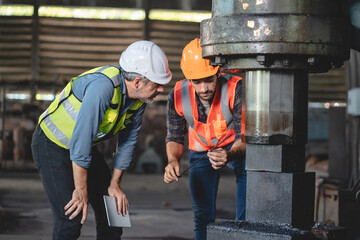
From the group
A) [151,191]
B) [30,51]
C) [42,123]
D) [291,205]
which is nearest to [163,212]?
[151,191]

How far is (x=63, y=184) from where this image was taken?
10.9 feet

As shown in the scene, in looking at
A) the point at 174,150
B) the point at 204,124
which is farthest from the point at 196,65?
the point at 174,150

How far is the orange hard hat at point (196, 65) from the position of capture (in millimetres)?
3695

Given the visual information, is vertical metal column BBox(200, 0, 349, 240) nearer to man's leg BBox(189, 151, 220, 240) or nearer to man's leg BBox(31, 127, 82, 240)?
man's leg BBox(31, 127, 82, 240)

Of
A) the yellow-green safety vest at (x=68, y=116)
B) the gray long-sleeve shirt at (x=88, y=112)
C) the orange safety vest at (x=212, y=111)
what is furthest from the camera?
the orange safety vest at (x=212, y=111)

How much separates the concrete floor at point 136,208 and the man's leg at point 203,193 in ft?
4.64

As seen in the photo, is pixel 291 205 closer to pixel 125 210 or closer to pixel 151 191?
pixel 125 210

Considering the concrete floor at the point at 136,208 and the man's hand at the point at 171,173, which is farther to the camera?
the concrete floor at the point at 136,208

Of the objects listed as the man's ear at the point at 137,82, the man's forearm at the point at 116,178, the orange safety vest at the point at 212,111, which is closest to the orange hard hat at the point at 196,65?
the orange safety vest at the point at 212,111

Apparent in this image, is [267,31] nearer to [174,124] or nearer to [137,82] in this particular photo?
[137,82]

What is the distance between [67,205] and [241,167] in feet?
4.28

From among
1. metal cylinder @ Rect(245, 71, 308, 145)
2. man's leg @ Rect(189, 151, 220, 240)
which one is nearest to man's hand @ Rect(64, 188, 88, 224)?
man's leg @ Rect(189, 151, 220, 240)

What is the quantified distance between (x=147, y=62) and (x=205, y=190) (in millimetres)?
1097

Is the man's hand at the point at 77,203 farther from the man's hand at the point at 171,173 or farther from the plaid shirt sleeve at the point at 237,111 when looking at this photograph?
the plaid shirt sleeve at the point at 237,111
